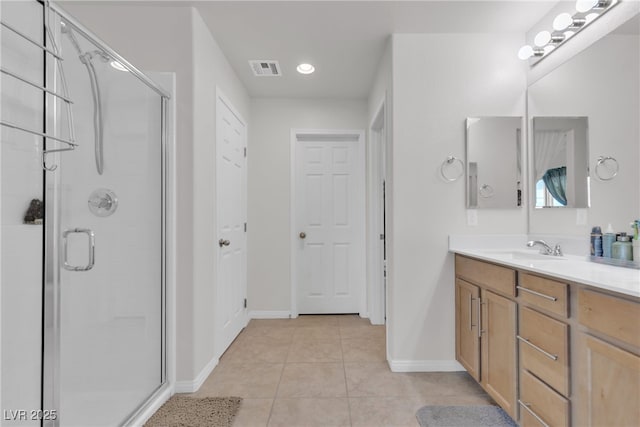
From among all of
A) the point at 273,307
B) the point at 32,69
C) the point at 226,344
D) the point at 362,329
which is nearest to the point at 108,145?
the point at 32,69

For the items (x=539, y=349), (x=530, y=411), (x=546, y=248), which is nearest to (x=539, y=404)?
(x=530, y=411)

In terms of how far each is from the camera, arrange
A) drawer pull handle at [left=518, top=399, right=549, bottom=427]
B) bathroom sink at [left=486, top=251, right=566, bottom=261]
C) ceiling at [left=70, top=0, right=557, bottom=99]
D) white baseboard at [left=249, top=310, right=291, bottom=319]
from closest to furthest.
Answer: drawer pull handle at [left=518, top=399, right=549, bottom=427] < bathroom sink at [left=486, top=251, right=566, bottom=261] < ceiling at [left=70, top=0, right=557, bottom=99] < white baseboard at [left=249, top=310, right=291, bottom=319]

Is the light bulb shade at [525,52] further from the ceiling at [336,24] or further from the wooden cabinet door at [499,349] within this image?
the wooden cabinet door at [499,349]

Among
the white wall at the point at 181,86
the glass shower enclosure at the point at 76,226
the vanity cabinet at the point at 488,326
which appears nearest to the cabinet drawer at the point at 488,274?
the vanity cabinet at the point at 488,326

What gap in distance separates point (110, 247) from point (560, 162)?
2678 millimetres

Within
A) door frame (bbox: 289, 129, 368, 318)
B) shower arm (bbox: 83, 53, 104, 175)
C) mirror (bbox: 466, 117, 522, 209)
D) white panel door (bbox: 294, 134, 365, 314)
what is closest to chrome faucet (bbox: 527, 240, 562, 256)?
mirror (bbox: 466, 117, 522, 209)

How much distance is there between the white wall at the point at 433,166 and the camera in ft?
7.52

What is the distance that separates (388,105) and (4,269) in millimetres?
2367

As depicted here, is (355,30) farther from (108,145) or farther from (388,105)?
(108,145)

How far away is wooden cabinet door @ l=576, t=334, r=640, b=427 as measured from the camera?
0.97 metres

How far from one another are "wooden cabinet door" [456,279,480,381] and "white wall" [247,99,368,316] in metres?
1.85

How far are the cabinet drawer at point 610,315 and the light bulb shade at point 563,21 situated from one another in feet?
5.15

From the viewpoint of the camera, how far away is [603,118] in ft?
5.64

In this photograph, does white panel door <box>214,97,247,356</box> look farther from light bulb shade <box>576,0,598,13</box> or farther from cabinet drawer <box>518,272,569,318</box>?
light bulb shade <box>576,0,598,13</box>
